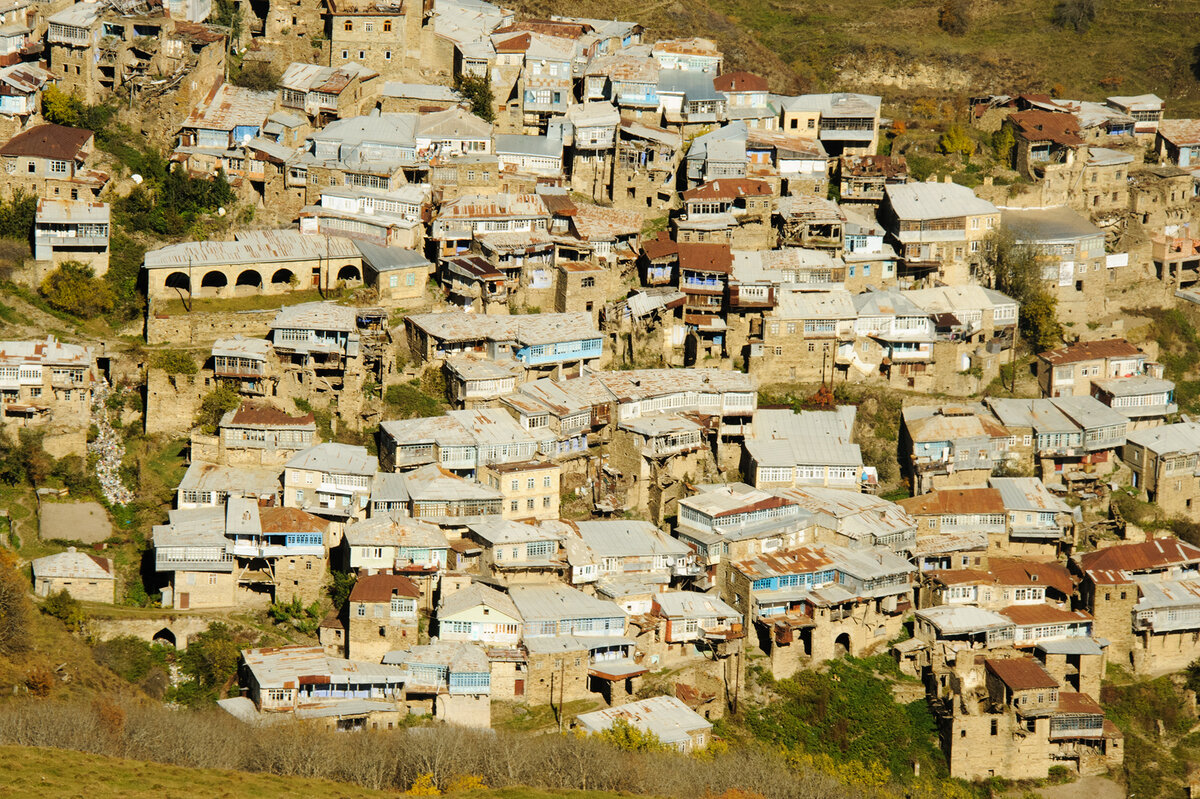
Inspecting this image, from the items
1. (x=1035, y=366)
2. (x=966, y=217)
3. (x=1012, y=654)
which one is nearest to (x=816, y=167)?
(x=966, y=217)

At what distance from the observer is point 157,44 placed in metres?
93.6

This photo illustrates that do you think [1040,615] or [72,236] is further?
[72,236]

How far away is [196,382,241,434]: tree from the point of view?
7938 cm

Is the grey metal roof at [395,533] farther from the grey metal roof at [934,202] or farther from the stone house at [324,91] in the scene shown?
the grey metal roof at [934,202]

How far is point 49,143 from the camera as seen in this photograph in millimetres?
87688

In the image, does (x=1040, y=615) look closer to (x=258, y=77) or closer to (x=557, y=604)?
(x=557, y=604)

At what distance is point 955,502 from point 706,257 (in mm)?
17080

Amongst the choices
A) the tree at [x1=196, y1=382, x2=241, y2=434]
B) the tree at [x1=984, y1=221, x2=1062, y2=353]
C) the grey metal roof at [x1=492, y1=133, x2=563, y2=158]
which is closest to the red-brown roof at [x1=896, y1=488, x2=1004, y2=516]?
the tree at [x1=984, y1=221, x2=1062, y2=353]

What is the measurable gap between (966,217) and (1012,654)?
26007mm

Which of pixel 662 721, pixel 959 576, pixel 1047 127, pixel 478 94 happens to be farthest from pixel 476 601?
pixel 1047 127

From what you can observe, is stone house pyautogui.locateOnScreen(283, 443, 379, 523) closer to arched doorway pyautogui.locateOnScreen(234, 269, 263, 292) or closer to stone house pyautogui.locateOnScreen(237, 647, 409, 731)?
stone house pyautogui.locateOnScreen(237, 647, 409, 731)

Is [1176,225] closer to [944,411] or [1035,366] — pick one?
[1035,366]

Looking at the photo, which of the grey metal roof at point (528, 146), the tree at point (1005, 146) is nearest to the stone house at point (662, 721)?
the grey metal roof at point (528, 146)

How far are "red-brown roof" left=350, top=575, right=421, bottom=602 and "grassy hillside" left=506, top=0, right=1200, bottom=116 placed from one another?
166ft
